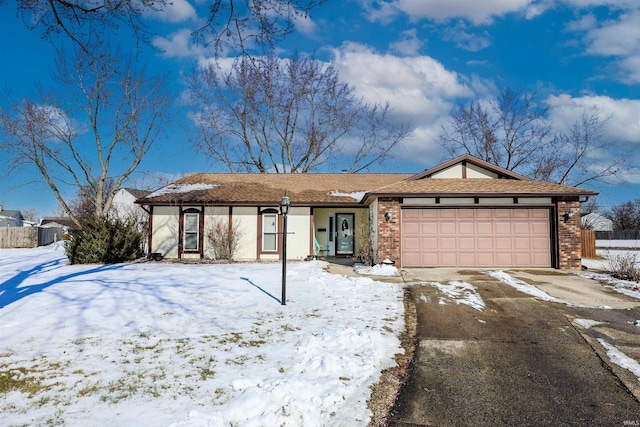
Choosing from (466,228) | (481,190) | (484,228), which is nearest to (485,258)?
(484,228)

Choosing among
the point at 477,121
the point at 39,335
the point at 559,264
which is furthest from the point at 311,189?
the point at 477,121

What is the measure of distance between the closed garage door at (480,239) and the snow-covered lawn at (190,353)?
171 inches

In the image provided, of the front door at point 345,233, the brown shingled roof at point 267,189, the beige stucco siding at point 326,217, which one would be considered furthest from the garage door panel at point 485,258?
the front door at point 345,233

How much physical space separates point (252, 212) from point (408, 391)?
12.3 meters

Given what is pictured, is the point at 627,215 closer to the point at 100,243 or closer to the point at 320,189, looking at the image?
the point at 320,189

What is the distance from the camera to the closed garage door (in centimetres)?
1170

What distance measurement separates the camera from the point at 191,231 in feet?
49.2

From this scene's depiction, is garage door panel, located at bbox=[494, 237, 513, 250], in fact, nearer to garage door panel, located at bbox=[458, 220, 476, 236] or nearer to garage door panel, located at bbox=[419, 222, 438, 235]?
garage door panel, located at bbox=[458, 220, 476, 236]

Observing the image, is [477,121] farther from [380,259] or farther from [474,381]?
[474,381]

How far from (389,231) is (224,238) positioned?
A: 6580 millimetres

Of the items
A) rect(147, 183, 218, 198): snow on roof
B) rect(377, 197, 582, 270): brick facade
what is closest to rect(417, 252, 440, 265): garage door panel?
rect(377, 197, 582, 270): brick facade

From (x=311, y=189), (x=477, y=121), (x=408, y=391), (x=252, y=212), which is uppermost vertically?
(x=477, y=121)

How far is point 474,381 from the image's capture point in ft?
12.2

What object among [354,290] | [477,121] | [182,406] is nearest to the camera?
[182,406]
